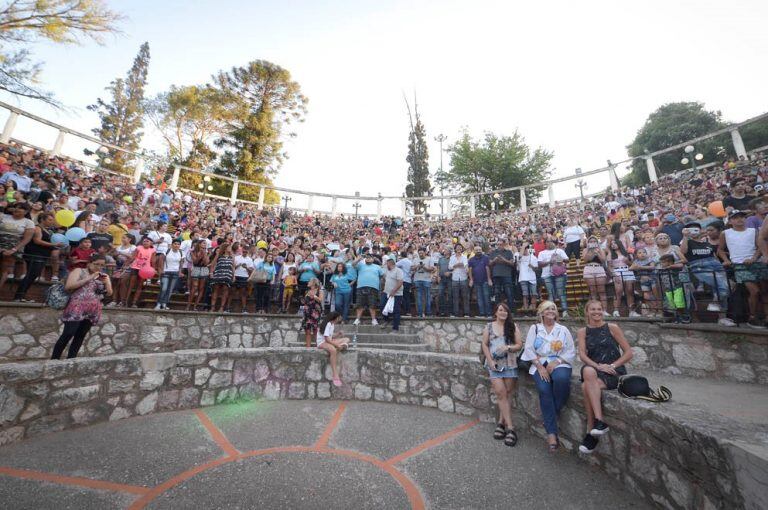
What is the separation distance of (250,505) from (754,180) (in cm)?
1958

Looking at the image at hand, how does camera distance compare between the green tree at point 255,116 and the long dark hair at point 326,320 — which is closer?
the long dark hair at point 326,320

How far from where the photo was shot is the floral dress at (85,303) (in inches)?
161

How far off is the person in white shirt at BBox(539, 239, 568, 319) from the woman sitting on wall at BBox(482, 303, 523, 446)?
325 cm

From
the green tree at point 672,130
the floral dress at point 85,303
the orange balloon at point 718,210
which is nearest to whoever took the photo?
the floral dress at point 85,303

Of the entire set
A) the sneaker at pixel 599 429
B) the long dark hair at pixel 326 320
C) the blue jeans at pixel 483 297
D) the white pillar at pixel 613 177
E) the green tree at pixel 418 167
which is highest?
the green tree at pixel 418 167

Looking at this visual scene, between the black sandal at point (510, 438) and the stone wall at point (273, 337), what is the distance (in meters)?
3.06

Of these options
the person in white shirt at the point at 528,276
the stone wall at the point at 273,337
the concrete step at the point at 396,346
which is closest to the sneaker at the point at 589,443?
the stone wall at the point at 273,337

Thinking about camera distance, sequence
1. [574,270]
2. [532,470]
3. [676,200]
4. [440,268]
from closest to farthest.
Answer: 1. [532,470]
2. [440,268]
3. [574,270]
4. [676,200]

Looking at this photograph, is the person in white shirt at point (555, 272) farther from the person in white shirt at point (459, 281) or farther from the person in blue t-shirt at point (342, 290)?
the person in blue t-shirt at point (342, 290)

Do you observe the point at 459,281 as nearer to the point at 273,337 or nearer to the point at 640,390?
the point at 273,337

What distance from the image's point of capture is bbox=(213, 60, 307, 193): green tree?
30.1 meters

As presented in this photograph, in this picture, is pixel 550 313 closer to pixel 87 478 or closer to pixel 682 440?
pixel 682 440

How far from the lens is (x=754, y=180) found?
42.0ft

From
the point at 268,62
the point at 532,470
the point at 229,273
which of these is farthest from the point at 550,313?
the point at 268,62
